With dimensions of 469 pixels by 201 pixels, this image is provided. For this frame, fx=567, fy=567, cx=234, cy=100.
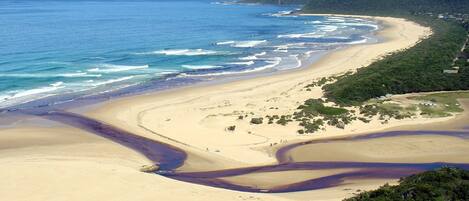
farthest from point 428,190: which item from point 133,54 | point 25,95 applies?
point 133,54

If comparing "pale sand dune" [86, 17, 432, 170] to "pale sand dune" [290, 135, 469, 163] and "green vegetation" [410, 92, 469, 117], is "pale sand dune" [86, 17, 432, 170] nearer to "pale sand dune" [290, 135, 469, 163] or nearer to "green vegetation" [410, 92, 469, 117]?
"pale sand dune" [290, 135, 469, 163]

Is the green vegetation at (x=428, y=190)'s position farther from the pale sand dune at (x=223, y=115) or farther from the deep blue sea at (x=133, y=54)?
the deep blue sea at (x=133, y=54)

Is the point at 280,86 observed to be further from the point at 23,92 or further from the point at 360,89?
the point at 23,92

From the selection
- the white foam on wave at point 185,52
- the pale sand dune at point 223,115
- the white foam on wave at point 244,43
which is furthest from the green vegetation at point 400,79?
the white foam on wave at point 244,43

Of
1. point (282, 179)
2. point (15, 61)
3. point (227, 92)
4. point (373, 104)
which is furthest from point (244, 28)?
point (282, 179)

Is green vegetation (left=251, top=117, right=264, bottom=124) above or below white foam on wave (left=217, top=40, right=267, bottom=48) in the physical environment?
below

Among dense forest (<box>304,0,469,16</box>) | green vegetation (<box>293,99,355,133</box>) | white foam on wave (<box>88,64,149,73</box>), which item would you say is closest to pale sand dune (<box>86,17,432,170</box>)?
green vegetation (<box>293,99,355,133</box>)

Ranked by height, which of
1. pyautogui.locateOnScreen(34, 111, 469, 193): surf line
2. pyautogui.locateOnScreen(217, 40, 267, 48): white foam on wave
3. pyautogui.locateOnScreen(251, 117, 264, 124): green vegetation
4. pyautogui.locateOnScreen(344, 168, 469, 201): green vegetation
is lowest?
pyautogui.locateOnScreen(34, 111, 469, 193): surf line

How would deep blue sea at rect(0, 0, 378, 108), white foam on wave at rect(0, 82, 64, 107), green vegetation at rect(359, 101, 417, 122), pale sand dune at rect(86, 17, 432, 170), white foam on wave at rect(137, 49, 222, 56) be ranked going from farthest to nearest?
white foam on wave at rect(137, 49, 222, 56)
deep blue sea at rect(0, 0, 378, 108)
white foam on wave at rect(0, 82, 64, 107)
green vegetation at rect(359, 101, 417, 122)
pale sand dune at rect(86, 17, 432, 170)
